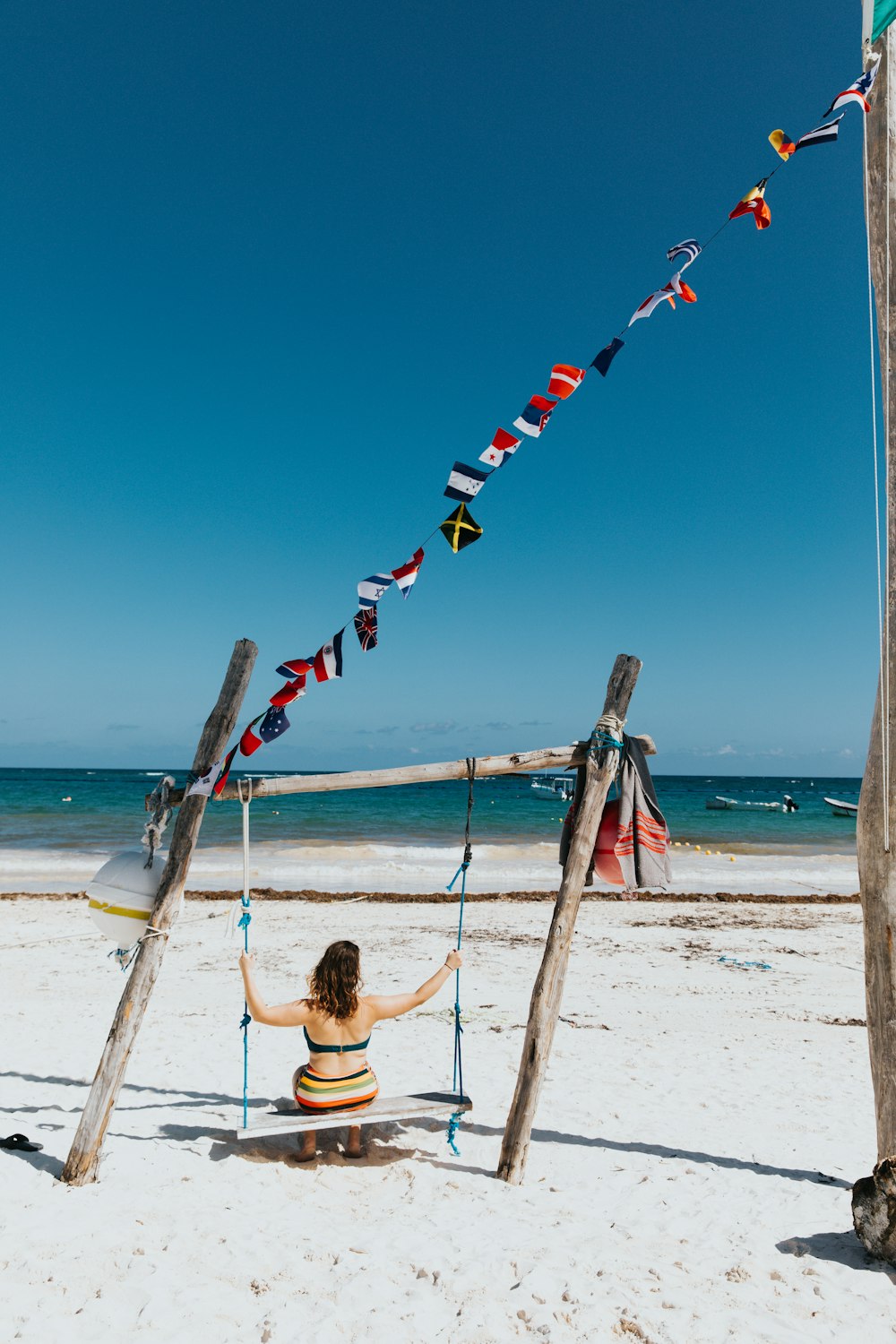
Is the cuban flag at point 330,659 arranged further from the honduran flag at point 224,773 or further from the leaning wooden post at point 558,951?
the leaning wooden post at point 558,951

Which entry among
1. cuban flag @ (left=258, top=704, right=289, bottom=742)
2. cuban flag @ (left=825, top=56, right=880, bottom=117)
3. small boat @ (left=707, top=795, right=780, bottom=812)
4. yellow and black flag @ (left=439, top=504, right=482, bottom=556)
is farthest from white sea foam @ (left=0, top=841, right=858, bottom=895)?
small boat @ (left=707, top=795, right=780, bottom=812)

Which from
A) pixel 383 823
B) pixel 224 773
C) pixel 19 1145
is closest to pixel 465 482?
pixel 224 773

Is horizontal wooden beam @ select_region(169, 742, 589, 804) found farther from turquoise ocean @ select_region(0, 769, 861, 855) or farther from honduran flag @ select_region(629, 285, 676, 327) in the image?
turquoise ocean @ select_region(0, 769, 861, 855)

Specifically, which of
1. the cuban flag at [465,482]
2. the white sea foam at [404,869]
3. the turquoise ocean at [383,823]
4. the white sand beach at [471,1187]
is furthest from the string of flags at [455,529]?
the turquoise ocean at [383,823]

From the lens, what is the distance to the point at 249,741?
413 cm

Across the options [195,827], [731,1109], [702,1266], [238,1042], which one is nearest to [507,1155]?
[702,1266]

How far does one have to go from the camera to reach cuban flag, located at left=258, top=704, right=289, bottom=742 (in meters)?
4.15

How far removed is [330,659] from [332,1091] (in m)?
2.35

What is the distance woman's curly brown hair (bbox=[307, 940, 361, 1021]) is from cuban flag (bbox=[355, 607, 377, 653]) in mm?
1655

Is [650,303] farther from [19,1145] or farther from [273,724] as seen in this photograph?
[19,1145]

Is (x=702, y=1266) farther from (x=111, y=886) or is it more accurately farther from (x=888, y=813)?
(x=111, y=886)

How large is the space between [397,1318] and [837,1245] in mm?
2021

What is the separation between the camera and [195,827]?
173 inches

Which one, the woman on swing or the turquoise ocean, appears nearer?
the woman on swing
